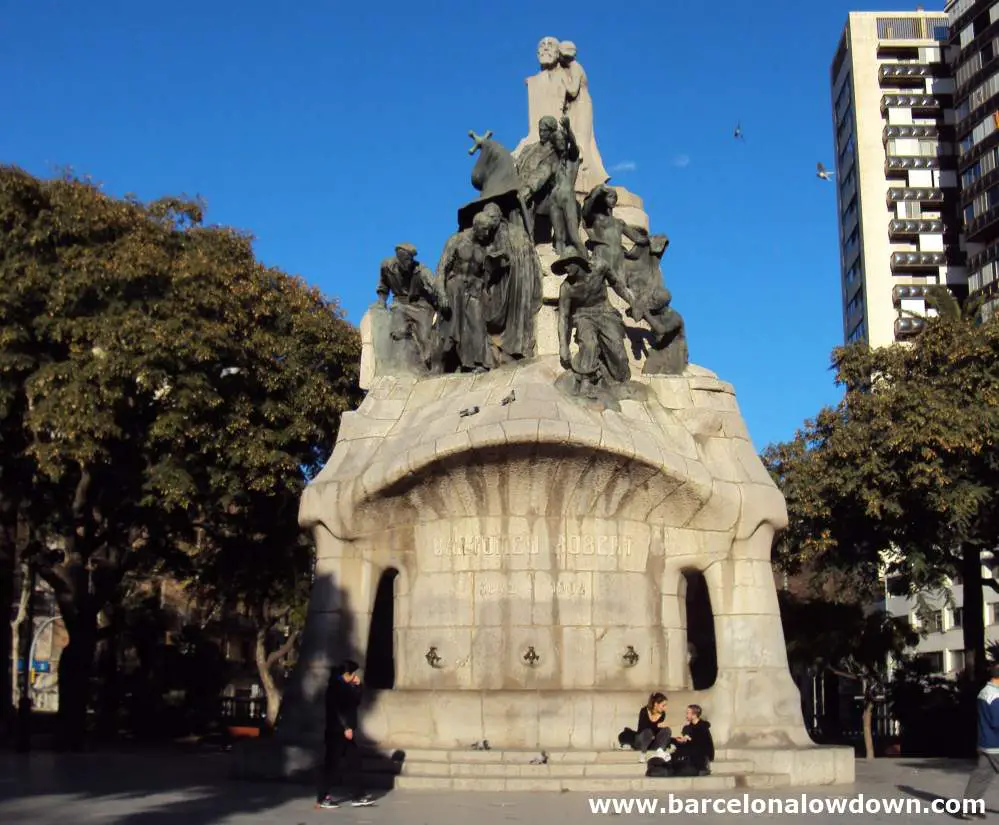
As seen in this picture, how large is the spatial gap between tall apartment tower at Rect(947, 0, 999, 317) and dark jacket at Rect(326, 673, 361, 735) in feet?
192

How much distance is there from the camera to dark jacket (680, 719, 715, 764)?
1427 cm

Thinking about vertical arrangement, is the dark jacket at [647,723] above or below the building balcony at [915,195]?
below

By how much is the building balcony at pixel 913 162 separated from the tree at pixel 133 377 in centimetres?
5411

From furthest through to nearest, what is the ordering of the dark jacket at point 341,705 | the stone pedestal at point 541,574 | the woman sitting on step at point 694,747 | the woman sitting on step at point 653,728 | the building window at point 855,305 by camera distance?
1. the building window at point 855,305
2. the stone pedestal at point 541,574
3. the woman sitting on step at point 653,728
4. the woman sitting on step at point 694,747
5. the dark jacket at point 341,705

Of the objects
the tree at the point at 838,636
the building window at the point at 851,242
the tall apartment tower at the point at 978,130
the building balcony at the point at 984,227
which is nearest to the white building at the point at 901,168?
the building window at the point at 851,242

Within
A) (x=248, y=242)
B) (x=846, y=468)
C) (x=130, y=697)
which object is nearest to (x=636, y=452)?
(x=846, y=468)

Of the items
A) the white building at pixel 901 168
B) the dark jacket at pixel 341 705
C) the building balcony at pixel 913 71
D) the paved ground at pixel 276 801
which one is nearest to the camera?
the paved ground at pixel 276 801

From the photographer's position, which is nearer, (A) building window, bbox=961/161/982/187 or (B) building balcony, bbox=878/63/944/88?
(A) building window, bbox=961/161/982/187

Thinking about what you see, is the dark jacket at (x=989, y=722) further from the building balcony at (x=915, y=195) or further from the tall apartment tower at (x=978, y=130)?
the building balcony at (x=915, y=195)

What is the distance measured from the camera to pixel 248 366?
27.3 meters

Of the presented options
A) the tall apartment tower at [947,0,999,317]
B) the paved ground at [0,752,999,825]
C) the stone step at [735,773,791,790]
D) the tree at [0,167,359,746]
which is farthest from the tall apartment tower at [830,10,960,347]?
the stone step at [735,773,791,790]

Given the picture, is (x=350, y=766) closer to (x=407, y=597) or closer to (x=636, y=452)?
(x=407, y=597)

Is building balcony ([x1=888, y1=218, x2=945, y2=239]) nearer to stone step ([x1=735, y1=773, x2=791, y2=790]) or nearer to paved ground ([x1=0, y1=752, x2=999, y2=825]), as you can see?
paved ground ([x1=0, y1=752, x2=999, y2=825])

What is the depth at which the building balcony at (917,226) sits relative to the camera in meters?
74.7
